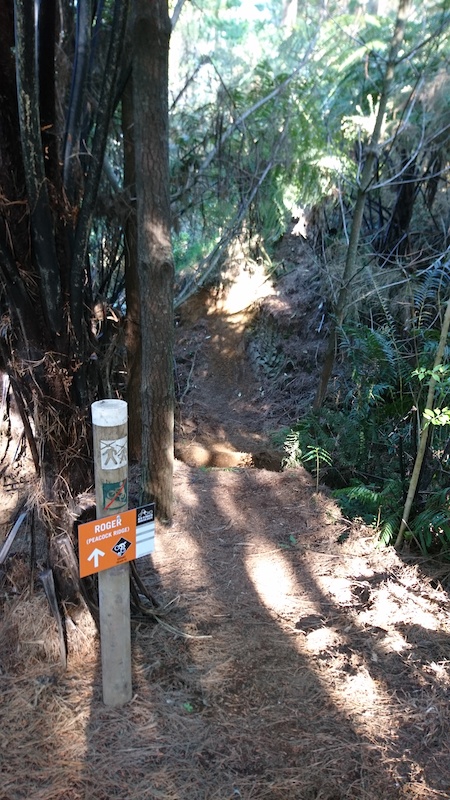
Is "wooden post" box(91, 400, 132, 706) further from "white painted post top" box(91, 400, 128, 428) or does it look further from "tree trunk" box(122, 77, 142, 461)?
"tree trunk" box(122, 77, 142, 461)

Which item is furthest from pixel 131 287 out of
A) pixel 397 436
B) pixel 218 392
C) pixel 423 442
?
pixel 218 392

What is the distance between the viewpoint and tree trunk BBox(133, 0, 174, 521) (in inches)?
137

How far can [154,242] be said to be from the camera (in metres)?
3.75

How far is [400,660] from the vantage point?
2.90 m

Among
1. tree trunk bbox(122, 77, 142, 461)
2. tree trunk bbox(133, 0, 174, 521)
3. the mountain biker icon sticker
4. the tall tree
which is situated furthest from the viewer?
the tall tree

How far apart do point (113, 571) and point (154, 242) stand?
2.39 metres

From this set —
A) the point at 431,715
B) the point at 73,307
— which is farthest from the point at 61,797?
the point at 73,307

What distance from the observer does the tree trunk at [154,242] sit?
348cm

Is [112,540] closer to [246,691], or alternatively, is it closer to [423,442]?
[246,691]

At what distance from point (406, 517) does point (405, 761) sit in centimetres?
200

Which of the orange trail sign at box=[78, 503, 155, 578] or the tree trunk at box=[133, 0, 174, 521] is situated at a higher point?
the tree trunk at box=[133, 0, 174, 521]

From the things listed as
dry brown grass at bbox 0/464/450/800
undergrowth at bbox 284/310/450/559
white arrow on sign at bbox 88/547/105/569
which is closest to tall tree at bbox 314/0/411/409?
undergrowth at bbox 284/310/450/559

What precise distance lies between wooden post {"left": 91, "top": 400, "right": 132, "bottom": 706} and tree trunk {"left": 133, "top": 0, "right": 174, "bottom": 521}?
5.72 feet

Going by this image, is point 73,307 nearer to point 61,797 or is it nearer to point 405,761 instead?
point 61,797
